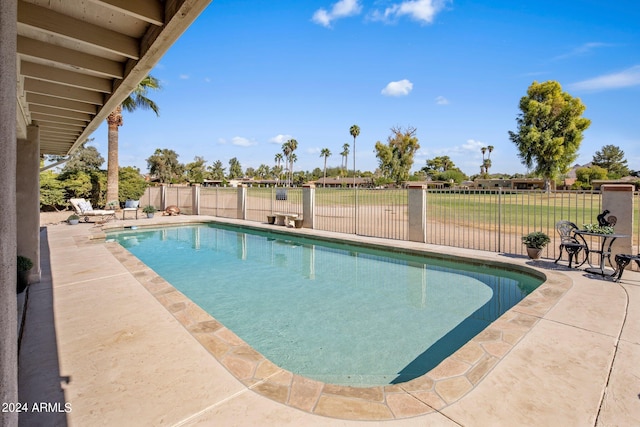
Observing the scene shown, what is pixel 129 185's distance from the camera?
2000cm

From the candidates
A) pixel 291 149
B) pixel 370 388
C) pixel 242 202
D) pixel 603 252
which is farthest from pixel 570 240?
pixel 291 149

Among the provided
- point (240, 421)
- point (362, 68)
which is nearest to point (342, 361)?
point (240, 421)

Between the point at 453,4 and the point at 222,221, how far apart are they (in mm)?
14138

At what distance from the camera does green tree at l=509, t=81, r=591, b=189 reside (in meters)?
28.6

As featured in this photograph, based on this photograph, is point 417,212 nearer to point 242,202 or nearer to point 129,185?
point 242,202

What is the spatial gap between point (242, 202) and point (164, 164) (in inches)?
2140

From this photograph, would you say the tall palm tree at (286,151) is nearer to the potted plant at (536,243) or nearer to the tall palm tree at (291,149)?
the tall palm tree at (291,149)

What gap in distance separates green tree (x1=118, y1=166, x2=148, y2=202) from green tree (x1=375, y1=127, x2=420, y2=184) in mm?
41005

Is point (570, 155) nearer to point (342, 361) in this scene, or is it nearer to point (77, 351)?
point (342, 361)

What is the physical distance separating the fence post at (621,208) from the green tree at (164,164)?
63549mm

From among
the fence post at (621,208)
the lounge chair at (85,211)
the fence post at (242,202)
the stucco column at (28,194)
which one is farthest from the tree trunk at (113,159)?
the fence post at (621,208)

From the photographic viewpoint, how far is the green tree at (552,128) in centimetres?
2864

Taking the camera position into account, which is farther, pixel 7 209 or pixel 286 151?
pixel 286 151

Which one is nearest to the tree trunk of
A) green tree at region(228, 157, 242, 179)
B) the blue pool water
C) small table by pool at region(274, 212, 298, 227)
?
the blue pool water
